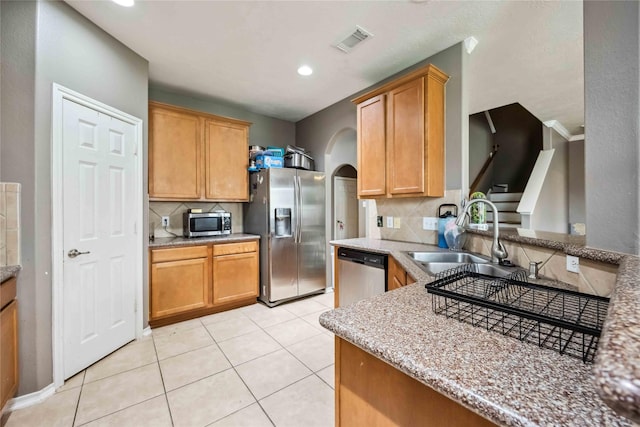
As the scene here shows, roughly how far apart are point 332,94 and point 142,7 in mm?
2098

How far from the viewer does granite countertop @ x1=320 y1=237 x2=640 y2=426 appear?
A: 35 centimetres

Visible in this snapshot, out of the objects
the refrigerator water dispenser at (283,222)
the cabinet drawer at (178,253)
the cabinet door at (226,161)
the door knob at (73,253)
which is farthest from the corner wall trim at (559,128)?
the door knob at (73,253)

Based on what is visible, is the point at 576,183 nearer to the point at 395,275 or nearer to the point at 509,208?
the point at 509,208

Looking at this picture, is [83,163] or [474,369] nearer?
[474,369]

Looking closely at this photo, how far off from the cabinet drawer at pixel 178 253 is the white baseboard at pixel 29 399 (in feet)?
3.97

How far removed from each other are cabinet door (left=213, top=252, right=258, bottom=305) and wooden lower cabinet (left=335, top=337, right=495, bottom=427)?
8.46ft

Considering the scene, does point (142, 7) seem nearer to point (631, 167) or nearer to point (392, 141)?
point (392, 141)

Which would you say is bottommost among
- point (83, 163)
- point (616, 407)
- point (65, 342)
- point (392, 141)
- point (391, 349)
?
point (65, 342)

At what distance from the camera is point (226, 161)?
352cm

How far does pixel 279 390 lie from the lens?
188 cm

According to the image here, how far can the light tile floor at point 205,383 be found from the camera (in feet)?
5.33

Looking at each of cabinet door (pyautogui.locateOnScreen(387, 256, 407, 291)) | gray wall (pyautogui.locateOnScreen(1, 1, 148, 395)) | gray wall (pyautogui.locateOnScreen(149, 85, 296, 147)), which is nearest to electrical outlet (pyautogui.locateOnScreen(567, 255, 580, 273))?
cabinet door (pyautogui.locateOnScreen(387, 256, 407, 291))

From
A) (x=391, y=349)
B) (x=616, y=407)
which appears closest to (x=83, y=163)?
(x=391, y=349)

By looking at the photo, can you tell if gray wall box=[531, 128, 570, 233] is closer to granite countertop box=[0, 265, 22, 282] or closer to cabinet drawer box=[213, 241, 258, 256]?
cabinet drawer box=[213, 241, 258, 256]
